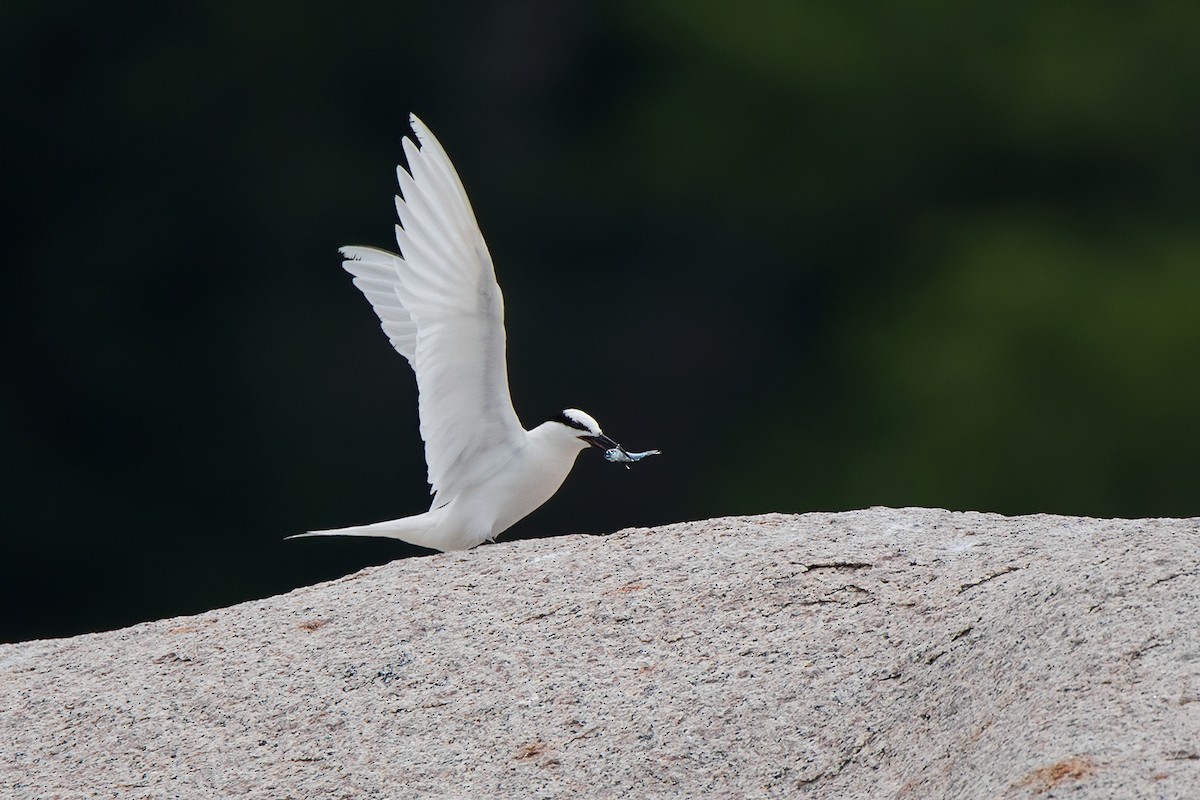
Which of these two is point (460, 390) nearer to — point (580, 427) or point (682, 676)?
point (580, 427)

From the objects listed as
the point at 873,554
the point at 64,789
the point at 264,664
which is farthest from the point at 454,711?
the point at 873,554

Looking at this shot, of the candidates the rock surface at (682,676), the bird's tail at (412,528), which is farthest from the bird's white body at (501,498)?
the rock surface at (682,676)

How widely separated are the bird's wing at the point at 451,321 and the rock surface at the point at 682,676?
2.36ft

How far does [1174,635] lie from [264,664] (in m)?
2.17

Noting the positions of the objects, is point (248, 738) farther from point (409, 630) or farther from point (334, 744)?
point (409, 630)

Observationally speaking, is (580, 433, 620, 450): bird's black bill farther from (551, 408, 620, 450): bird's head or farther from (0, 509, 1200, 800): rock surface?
(0, 509, 1200, 800): rock surface

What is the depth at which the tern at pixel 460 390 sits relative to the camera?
4.89m

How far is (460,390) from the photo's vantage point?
5047 millimetres

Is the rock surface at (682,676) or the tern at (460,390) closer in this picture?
the rock surface at (682,676)

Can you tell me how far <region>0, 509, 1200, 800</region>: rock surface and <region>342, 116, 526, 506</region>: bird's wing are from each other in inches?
28.3

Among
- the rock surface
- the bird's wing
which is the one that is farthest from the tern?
A: the rock surface

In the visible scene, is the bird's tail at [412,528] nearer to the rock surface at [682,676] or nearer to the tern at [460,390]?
the tern at [460,390]

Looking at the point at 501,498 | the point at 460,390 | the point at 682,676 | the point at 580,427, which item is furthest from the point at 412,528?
the point at 682,676

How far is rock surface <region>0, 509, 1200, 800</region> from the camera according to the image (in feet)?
9.99
